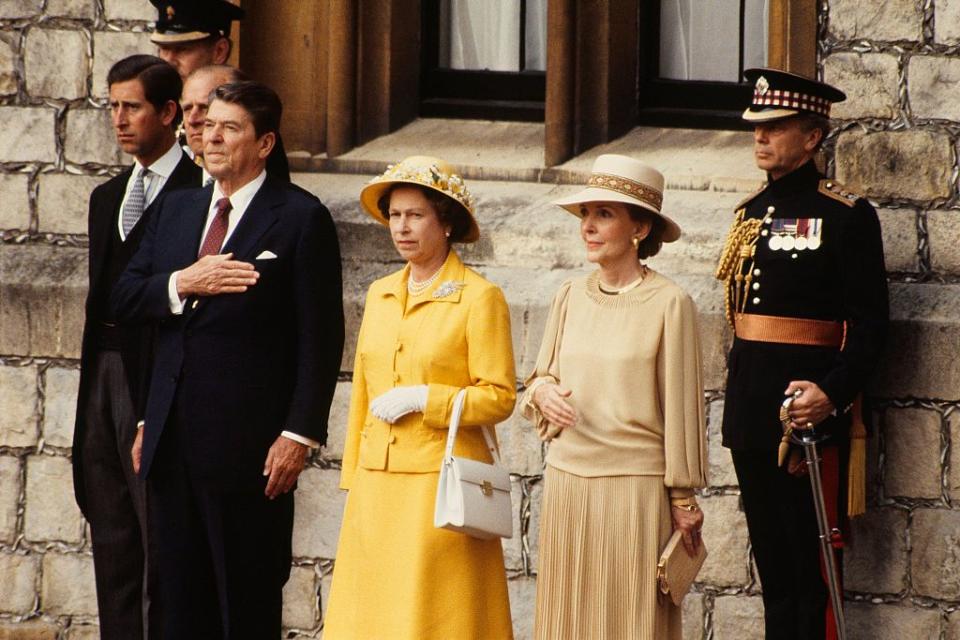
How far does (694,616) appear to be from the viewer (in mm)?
7160

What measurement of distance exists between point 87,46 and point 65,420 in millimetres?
1474

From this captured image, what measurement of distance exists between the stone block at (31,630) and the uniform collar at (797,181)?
346 centimetres

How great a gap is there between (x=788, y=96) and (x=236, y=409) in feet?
6.60

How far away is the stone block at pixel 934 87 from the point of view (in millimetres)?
6848

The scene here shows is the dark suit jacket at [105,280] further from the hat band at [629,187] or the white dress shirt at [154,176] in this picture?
the hat band at [629,187]

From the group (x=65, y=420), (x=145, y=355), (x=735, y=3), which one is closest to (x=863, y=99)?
(x=735, y=3)

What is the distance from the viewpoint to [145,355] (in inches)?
250

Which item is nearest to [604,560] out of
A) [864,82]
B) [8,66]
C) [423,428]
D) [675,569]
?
[675,569]

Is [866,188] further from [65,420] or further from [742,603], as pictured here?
[65,420]

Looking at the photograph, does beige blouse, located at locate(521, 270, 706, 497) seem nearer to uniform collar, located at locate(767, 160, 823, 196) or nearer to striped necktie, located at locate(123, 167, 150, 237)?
uniform collar, located at locate(767, 160, 823, 196)

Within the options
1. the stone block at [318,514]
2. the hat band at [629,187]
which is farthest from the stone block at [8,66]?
the hat band at [629,187]

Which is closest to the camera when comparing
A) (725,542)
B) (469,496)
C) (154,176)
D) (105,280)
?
(469,496)

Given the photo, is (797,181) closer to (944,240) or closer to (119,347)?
(944,240)

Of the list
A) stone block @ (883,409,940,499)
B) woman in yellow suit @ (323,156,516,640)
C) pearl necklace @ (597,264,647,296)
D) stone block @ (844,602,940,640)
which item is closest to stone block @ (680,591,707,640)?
stone block @ (844,602,940,640)
